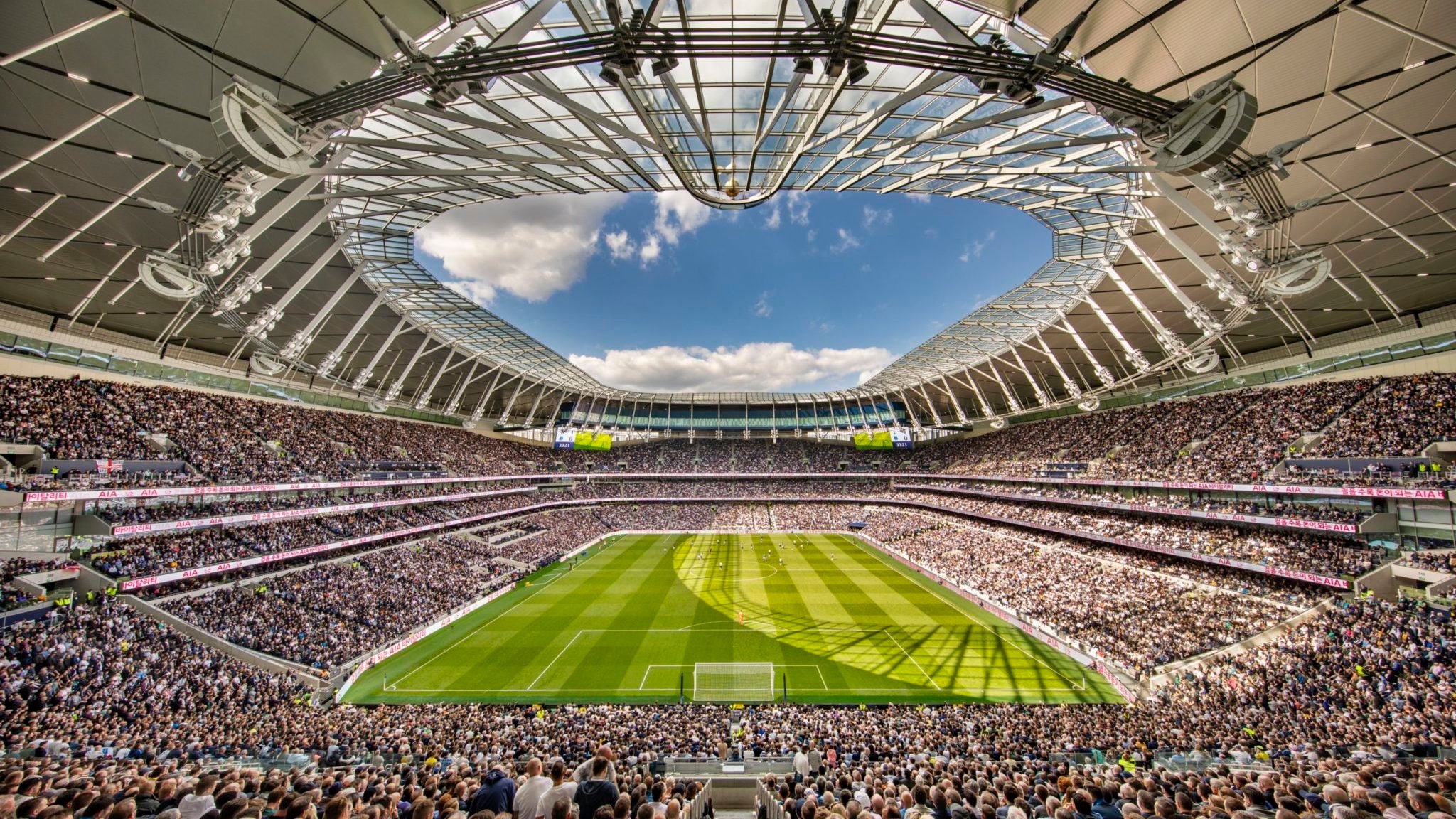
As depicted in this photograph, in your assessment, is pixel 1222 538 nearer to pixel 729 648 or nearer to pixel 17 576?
pixel 729 648

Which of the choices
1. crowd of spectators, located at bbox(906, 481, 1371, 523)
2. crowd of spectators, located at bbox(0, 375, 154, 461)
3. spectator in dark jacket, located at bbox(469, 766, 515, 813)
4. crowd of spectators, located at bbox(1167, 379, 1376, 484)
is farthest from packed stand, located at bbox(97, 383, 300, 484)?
crowd of spectators, located at bbox(1167, 379, 1376, 484)

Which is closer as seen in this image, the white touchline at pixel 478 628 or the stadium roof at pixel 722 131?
the stadium roof at pixel 722 131

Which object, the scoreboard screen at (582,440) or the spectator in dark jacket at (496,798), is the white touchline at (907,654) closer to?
the spectator in dark jacket at (496,798)

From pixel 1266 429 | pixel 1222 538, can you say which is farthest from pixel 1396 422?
pixel 1222 538

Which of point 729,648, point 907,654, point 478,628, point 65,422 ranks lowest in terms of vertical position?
point 478,628

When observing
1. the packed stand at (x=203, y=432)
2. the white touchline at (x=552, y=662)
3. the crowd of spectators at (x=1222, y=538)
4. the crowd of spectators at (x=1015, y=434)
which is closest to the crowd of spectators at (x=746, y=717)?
the white touchline at (x=552, y=662)

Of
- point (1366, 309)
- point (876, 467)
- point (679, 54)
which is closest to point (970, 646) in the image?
point (1366, 309)

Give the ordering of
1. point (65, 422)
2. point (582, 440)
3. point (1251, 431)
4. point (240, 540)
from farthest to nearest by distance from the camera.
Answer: point (582, 440), point (1251, 431), point (240, 540), point (65, 422)
